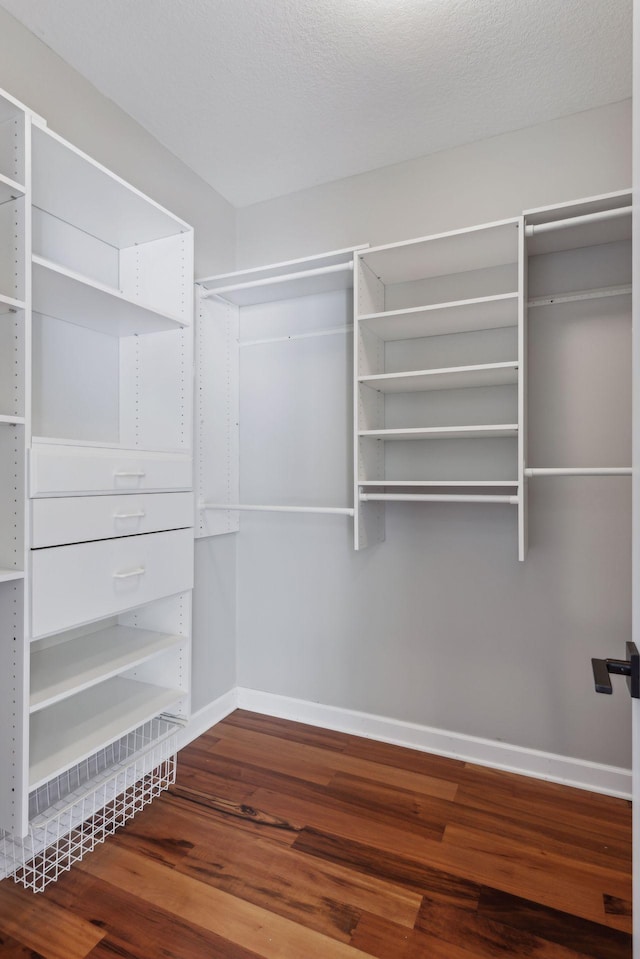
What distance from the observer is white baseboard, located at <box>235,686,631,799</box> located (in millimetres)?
1944

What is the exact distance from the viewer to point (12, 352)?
1.33 meters

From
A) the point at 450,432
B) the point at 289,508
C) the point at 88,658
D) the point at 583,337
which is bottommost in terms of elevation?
the point at 88,658

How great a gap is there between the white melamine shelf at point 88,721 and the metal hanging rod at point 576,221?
200 cm

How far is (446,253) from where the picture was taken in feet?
6.40

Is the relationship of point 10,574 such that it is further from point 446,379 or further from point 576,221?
point 576,221

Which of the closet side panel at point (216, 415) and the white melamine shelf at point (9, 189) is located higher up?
the white melamine shelf at point (9, 189)

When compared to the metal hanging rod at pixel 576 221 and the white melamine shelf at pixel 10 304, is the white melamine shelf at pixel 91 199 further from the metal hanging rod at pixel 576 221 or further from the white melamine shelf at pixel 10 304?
the metal hanging rod at pixel 576 221

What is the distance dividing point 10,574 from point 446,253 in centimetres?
175

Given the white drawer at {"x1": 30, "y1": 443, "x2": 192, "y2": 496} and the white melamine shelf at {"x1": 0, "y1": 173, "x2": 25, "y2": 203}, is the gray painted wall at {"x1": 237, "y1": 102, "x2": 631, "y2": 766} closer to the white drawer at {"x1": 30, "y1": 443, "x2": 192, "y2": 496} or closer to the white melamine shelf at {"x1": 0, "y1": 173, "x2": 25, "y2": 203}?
the white drawer at {"x1": 30, "y1": 443, "x2": 192, "y2": 496}

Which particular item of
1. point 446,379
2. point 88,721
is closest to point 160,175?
point 446,379

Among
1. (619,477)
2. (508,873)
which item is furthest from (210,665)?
(619,477)

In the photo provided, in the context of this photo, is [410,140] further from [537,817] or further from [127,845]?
[127,845]

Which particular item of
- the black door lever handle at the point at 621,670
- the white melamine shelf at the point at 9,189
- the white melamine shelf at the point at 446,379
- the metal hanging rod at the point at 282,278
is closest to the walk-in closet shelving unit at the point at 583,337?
the white melamine shelf at the point at 446,379

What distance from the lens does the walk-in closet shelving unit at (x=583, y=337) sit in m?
1.88
